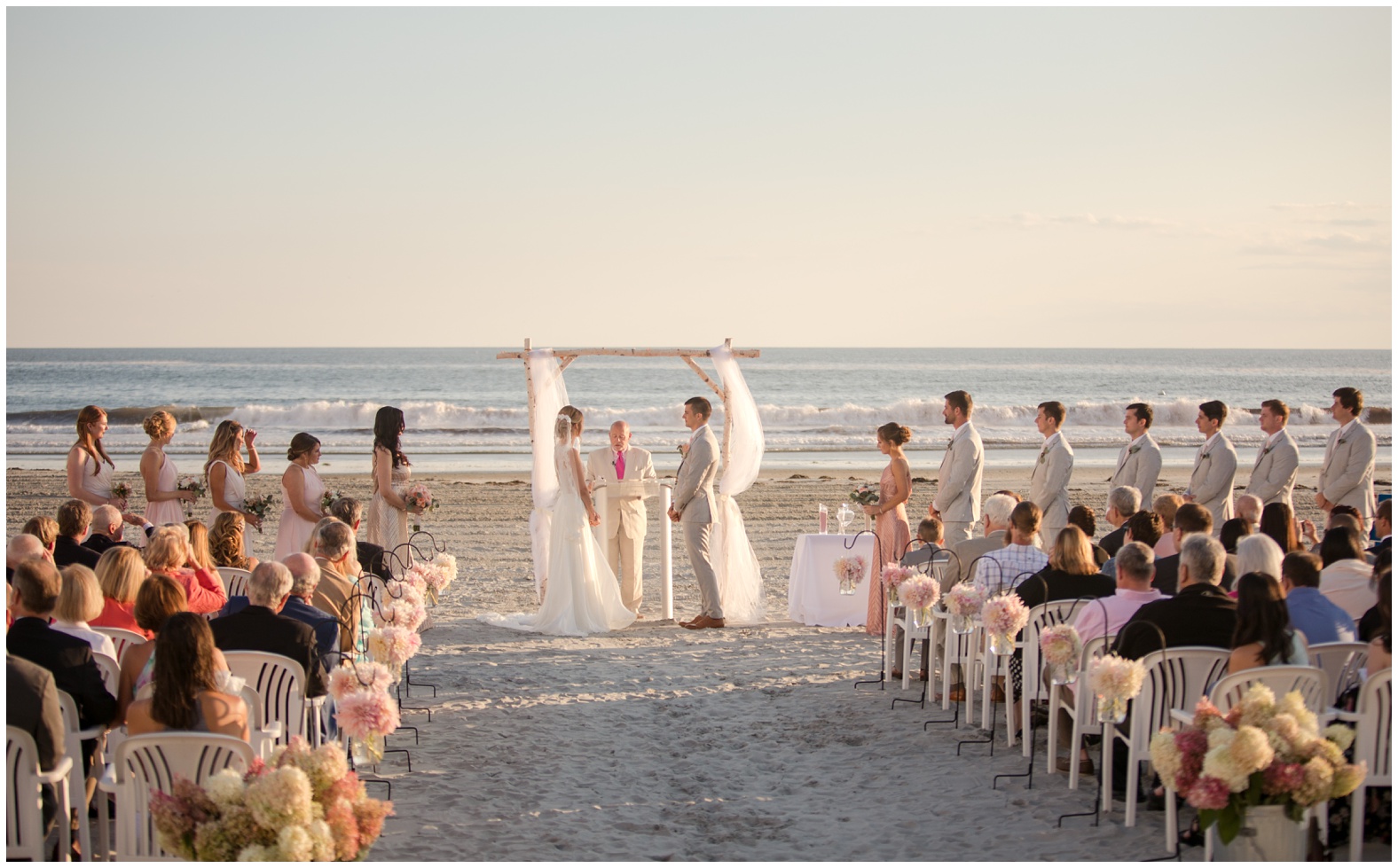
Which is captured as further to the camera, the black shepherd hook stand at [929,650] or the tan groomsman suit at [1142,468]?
the tan groomsman suit at [1142,468]

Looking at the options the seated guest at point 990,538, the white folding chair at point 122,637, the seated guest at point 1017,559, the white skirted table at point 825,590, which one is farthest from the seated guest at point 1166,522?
the white folding chair at point 122,637

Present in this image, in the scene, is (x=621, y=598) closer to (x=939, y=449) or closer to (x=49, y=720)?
(x=49, y=720)

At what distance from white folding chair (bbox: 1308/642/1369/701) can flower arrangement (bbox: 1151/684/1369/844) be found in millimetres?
855

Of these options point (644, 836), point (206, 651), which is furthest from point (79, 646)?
point (644, 836)

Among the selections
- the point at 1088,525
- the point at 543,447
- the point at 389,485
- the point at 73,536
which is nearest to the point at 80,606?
the point at 73,536

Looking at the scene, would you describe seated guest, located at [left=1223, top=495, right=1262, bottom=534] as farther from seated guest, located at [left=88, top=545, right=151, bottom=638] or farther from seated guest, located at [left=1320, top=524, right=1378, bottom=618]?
seated guest, located at [left=88, top=545, right=151, bottom=638]

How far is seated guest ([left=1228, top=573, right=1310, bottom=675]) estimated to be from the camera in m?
4.45

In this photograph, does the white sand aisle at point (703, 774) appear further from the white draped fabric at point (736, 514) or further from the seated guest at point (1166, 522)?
the seated guest at point (1166, 522)

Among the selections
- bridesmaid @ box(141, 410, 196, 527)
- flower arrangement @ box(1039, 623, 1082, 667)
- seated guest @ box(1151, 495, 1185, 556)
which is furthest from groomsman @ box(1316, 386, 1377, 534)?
bridesmaid @ box(141, 410, 196, 527)

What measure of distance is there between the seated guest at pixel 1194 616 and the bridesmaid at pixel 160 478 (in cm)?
633

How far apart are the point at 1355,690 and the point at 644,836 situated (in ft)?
9.67

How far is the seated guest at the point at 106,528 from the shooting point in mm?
6977

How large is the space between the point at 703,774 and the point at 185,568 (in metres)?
2.82

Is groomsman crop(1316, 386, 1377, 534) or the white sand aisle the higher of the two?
groomsman crop(1316, 386, 1377, 534)
